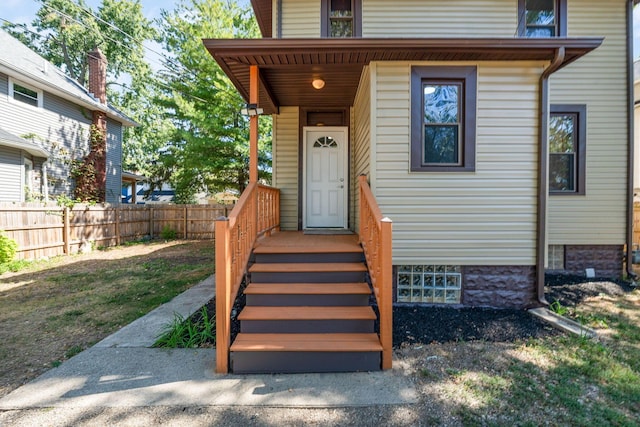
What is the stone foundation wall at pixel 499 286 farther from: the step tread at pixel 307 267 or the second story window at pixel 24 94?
the second story window at pixel 24 94

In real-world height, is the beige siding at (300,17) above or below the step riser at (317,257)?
above

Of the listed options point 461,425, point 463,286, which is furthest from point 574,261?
point 461,425

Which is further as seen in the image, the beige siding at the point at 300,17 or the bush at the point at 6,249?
the bush at the point at 6,249

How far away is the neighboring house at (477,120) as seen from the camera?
165 inches

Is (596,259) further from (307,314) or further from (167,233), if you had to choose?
(167,233)

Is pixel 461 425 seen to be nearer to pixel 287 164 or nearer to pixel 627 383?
pixel 627 383

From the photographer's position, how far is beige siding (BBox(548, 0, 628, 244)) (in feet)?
18.6

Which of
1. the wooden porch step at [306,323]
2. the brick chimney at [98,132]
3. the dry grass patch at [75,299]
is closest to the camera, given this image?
the wooden porch step at [306,323]

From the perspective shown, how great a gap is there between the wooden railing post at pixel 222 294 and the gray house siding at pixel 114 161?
537 inches

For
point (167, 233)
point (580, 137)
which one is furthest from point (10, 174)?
point (580, 137)

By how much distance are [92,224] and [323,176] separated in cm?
821

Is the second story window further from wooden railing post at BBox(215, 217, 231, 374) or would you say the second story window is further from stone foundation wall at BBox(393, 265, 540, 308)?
stone foundation wall at BBox(393, 265, 540, 308)

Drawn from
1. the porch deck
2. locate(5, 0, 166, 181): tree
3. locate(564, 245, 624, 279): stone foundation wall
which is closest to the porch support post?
the porch deck

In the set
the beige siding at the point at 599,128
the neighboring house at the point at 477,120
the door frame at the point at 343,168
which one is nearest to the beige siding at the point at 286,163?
the door frame at the point at 343,168
